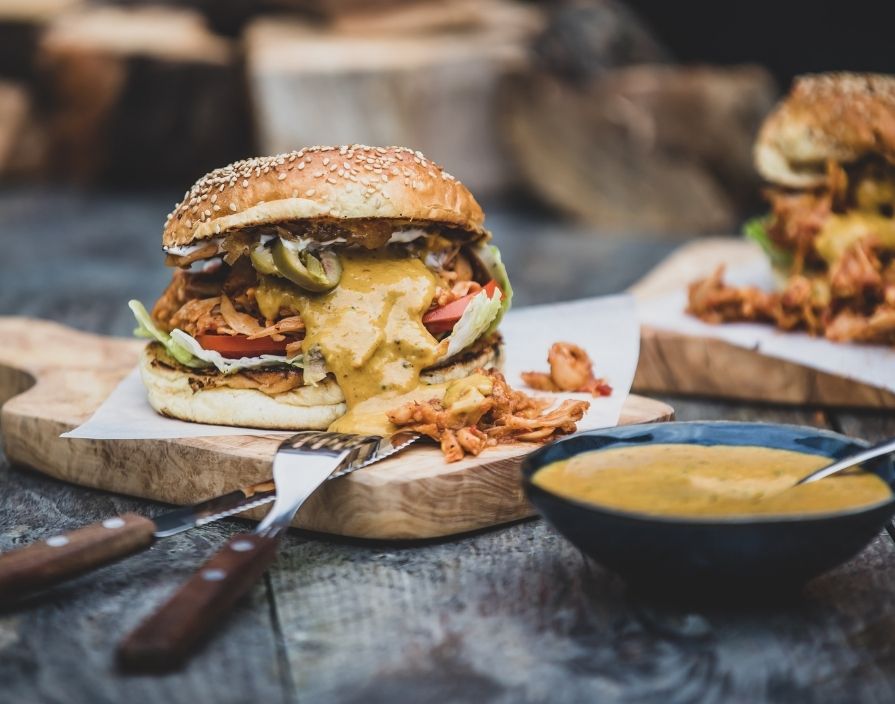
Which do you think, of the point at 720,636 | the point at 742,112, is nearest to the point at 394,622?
the point at 720,636

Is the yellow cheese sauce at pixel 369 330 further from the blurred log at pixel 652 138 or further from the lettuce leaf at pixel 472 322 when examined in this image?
the blurred log at pixel 652 138

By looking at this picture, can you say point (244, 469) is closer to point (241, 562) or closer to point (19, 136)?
point (241, 562)

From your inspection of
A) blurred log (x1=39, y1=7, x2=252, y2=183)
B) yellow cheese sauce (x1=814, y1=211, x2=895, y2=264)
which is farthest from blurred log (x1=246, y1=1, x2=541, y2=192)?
yellow cheese sauce (x1=814, y1=211, x2=895, y2=264)

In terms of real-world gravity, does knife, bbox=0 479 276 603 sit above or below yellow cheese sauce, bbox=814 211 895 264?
below

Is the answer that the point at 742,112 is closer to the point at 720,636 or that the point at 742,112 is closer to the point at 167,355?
the point at 167,355

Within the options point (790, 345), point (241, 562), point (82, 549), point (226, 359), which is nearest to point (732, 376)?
point (790, 345)

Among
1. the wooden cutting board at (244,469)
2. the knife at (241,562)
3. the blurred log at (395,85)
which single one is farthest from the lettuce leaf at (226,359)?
the blurred log at (395,85)

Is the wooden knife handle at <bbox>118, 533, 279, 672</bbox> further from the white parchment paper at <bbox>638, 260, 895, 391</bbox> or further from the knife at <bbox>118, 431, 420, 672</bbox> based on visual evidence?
the white parchment paper at <bbox>638, 260, 895, 391</bbox>
